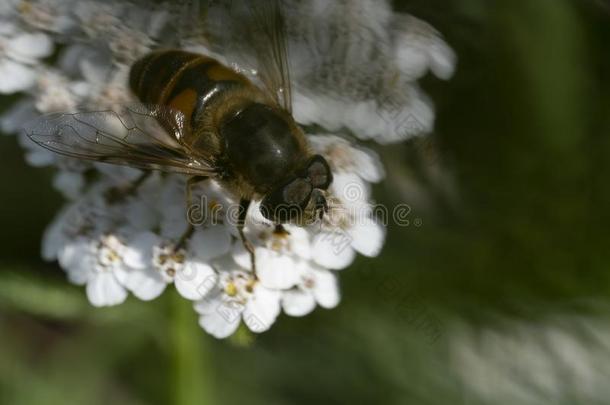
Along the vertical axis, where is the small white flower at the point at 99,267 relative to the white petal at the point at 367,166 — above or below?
below

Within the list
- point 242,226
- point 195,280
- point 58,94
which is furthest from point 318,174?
point 58,94

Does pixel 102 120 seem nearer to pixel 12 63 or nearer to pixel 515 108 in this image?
pixel 12 63

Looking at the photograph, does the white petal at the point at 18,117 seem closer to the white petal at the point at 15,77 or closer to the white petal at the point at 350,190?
the white petal at the point at 15,77

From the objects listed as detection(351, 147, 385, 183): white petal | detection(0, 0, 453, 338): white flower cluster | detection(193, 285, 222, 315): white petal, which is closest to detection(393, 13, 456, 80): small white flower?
detection(0, 0, 453, 338): white flower cluster

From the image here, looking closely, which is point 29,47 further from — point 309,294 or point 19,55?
point 309,294

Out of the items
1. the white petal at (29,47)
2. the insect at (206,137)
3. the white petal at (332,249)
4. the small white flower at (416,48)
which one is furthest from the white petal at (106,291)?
the small white flower at (416,48)

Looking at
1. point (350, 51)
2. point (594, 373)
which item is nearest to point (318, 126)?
point (350, 51)
